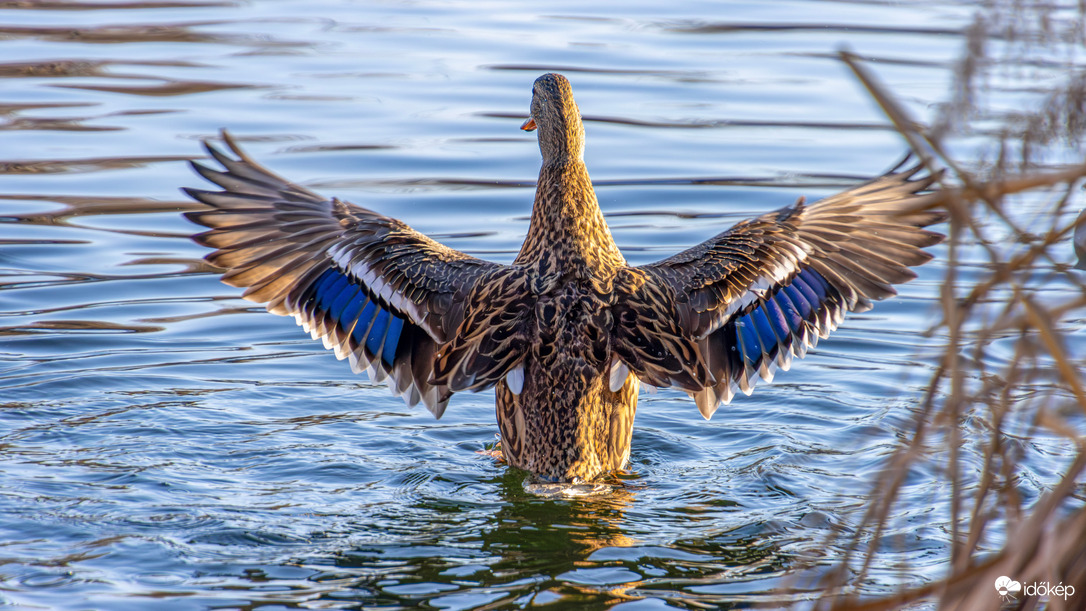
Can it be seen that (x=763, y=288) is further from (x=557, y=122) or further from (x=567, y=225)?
(x=557, y=122)

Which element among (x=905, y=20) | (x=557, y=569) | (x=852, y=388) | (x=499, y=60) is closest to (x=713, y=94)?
(x=499, y=60)

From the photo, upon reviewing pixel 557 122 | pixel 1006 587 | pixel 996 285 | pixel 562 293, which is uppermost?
pixel 557 122

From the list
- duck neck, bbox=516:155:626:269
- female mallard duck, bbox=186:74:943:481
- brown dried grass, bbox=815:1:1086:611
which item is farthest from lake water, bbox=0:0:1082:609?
duck neck, bbox=516:155:626:269

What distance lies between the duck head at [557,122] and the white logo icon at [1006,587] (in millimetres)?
3775

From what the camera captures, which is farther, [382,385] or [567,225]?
[382,385]

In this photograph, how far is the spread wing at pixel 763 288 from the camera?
536 cm

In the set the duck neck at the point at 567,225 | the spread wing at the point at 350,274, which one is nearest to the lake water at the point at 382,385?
the spread wing at the point at 350,274

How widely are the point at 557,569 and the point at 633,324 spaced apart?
124cm

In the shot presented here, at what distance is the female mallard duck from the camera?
5387mm

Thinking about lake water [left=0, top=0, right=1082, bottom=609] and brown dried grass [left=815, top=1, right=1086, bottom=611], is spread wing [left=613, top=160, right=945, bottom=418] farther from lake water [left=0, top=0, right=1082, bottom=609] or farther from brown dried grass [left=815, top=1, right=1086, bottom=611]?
brown dried grass [left=815, top=1, right=1086, bottom=611]

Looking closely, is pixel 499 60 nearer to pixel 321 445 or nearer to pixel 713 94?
pixel 713 94

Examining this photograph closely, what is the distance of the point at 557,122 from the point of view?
587 cm

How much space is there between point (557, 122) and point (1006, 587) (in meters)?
3.93

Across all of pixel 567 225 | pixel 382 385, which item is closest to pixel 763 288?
pixel 567 225
